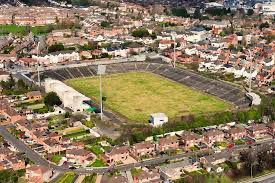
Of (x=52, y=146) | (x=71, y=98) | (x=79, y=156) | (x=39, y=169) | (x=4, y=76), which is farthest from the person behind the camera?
(x=4, y=76)

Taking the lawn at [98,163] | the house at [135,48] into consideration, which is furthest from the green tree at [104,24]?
the lawn at [98,163]

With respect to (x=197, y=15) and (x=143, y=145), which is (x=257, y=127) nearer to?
(x=143, y=145)

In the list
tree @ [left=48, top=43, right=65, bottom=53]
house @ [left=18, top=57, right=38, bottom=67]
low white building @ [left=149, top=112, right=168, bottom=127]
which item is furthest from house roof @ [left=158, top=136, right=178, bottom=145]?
tree @ [left=48, top=43, right=65, bottom=53]

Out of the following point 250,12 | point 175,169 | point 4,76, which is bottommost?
point 175,169

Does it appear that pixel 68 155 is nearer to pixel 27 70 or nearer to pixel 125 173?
pixel 125 173

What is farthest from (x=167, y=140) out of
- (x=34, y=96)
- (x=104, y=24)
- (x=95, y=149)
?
(x=104, y=24)

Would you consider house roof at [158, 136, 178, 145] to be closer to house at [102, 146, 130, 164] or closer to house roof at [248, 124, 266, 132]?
house at [102, 146, 130, 164]
